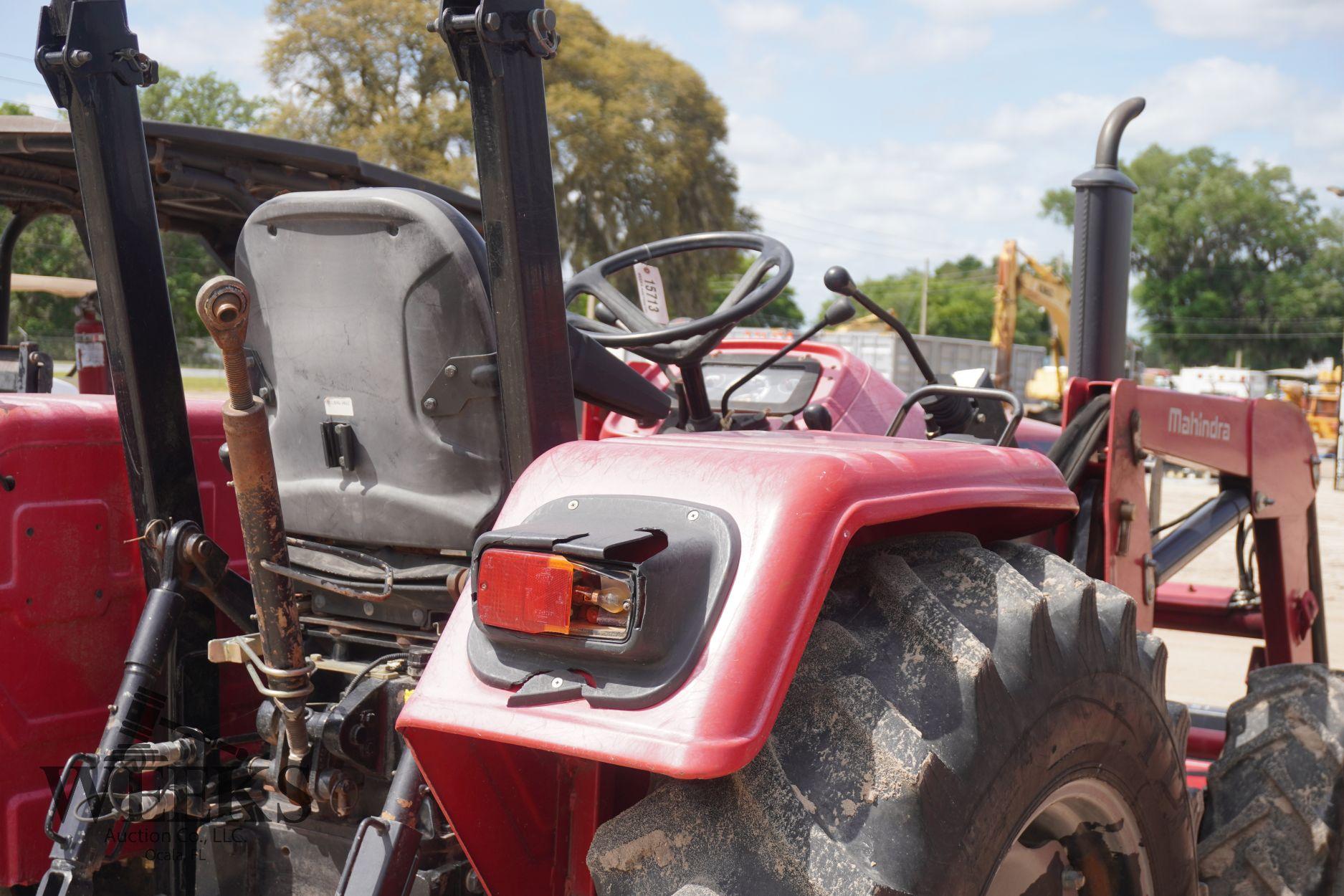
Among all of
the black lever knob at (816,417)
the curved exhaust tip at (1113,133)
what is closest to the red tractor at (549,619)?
the curved exhaust tip at (1113,133)

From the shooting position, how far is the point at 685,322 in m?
2.77

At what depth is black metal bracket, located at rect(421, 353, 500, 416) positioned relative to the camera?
6.18 feet

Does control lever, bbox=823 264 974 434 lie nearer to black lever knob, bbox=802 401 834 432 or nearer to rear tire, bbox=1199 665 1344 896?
→ black lever knob, bbox=802 401 834 432

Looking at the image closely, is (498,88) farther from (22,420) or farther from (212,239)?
(212,239)

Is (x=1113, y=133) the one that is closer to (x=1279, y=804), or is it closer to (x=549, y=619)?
(x=1279, y=804)

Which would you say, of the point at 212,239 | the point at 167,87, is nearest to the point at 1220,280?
the point at 167,87

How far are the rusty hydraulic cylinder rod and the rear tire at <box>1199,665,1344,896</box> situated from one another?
6.31 feet

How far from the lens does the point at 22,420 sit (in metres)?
2.09

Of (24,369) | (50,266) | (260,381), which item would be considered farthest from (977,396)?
(50,266)

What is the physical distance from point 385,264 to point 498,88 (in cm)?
37

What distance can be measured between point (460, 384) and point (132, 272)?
0.68 metres

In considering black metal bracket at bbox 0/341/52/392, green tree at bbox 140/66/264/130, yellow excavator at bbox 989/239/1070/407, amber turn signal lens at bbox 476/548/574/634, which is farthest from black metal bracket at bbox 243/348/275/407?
green tree at bbox 140/66/264/130

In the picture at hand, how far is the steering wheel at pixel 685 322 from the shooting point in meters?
2.53

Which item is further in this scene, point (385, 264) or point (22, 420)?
point (22, 420)
